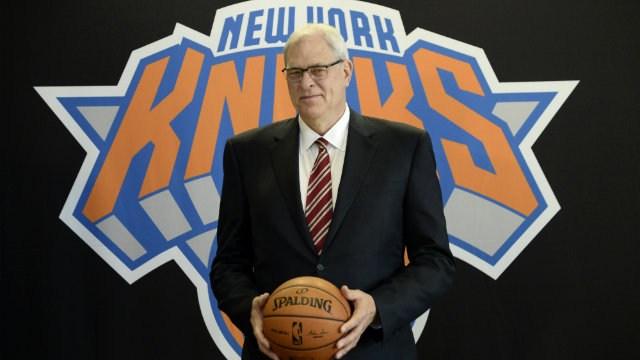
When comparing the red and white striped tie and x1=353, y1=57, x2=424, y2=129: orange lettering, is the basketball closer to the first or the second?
the red and white striped tie

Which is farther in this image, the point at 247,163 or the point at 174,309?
the point at 174,309

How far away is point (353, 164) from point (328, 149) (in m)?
0.11

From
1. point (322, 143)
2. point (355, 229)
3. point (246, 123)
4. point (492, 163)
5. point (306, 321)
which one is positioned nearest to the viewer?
point (306, 321)

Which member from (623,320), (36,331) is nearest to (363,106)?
(623,320)

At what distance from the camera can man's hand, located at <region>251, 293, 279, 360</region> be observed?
1.20m

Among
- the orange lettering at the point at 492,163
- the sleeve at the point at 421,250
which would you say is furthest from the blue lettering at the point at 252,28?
the sleeve at the point at 421,250

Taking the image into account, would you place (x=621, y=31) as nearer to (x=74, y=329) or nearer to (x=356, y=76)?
(x=356, y=76)

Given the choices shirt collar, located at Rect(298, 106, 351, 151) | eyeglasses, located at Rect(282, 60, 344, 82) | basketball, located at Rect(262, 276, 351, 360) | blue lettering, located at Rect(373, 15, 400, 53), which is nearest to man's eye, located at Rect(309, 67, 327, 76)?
eyeglasses, located at Rect(282, 60, 344, 82)

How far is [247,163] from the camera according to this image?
1497mm

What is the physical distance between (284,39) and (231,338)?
5.12 ft

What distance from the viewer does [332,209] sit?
4.56 feet

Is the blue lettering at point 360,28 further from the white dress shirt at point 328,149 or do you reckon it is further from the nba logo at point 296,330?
the nba logo at point 296,330

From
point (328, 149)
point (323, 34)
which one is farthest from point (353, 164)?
point (323, 34)

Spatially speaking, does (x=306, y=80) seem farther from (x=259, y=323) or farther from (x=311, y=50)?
(x=259, y=323)
